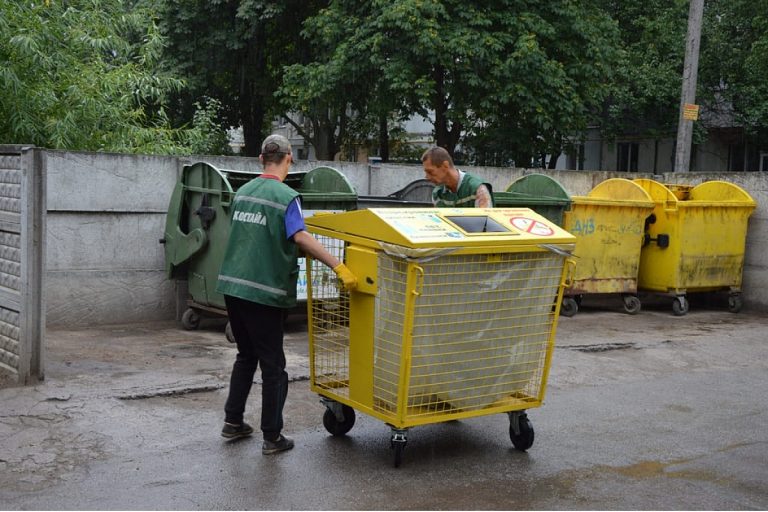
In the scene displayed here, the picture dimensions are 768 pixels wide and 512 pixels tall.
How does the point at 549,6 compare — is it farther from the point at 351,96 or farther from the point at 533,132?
the point at 351,96

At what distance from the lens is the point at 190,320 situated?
28.8 feet

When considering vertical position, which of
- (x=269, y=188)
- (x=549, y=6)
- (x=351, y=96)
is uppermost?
(x=549, y=6)

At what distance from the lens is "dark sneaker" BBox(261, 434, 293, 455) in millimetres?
5141

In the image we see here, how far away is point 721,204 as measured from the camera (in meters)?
11.0

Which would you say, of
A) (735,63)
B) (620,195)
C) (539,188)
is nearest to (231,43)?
(735,63)

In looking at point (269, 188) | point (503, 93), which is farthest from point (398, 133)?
point (269, 188)

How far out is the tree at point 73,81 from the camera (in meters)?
10.2

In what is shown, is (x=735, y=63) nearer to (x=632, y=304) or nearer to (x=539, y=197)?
(x=632, y=304)

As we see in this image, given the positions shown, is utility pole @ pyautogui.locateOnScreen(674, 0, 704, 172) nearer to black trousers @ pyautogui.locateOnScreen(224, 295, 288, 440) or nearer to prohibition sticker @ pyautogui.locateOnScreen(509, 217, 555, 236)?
prohibition sticker @ pyautogui.locateOnScreen(509, 217, 555, 236)

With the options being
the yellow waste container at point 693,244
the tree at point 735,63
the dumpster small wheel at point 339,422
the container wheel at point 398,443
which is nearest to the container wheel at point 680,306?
the yellow waste container at point 693,244

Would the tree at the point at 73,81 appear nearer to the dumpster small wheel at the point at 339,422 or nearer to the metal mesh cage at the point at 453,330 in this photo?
the dumpster small wheel at the point at 339,422

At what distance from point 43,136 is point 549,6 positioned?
15.9 metres

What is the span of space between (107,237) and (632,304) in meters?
5.87

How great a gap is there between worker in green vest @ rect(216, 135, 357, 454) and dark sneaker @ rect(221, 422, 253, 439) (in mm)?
244
